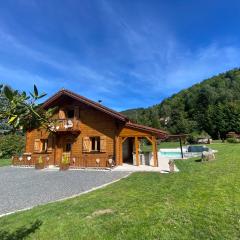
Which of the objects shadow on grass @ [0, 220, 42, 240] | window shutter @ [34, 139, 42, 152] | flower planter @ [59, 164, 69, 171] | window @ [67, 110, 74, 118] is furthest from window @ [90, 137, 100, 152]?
shadow on grass @ [0, 220, 42, 240]

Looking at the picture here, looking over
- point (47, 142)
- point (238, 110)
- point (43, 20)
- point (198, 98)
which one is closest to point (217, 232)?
point (43, 20)

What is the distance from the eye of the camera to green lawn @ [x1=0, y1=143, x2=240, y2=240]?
4.56 metres

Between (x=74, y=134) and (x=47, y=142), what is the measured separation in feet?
9.39

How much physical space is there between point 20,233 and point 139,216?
110 inches

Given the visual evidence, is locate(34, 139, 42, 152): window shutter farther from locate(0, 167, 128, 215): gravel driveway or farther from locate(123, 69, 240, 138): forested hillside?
locate(123, 69, 240, 138): forested hillside

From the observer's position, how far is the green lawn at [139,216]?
4.56 m

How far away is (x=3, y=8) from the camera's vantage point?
38.4ft

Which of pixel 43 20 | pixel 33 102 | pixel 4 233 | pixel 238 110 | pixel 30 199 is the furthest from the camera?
pixel 238 110

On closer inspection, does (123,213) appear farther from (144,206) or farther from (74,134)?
(74,134)

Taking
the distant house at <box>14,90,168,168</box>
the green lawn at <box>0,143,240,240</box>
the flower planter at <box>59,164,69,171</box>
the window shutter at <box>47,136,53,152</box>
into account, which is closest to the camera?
the green lawn at <box>0,143,240,240</box>

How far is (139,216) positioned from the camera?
17.8 ft

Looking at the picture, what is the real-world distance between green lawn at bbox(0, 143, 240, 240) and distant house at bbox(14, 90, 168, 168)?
8217 millimetres

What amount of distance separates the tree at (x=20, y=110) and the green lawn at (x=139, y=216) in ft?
10.8

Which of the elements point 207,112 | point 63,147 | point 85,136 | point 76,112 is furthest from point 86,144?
point 207,112
